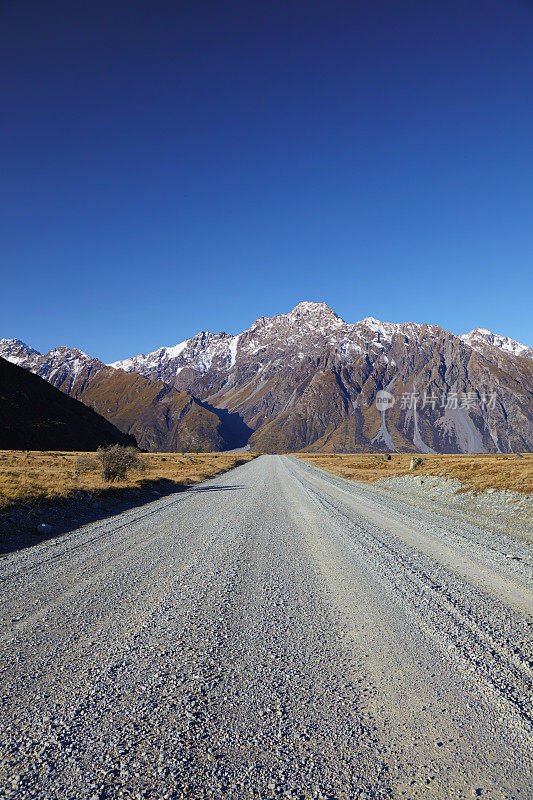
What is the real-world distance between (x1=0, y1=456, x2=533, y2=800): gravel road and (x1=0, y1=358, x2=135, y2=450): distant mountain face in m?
77.2

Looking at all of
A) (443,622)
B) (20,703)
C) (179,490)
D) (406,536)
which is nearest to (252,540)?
(406,536)

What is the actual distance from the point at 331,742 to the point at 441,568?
660 centimetres

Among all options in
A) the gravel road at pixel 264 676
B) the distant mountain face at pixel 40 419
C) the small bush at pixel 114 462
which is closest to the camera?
the gravel road at pixel 264 676

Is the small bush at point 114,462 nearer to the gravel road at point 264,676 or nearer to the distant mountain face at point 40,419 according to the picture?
the gravel road at point 264,676

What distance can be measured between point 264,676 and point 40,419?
10426cm

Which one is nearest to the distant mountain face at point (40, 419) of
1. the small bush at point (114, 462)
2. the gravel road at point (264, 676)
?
the small bush at point (114, 462)

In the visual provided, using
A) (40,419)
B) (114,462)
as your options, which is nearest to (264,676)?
(114,462)

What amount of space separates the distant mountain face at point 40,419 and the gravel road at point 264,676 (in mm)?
77205

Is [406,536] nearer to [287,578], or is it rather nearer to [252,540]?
[252,540]

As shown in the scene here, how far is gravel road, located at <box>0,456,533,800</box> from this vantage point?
3.26 m

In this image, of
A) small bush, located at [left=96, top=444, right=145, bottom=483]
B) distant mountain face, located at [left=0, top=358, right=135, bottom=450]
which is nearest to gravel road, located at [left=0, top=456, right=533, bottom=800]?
small bush, located at [left=96, top=444, right=145, bottom=483]

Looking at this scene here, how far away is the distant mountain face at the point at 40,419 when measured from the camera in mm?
85875

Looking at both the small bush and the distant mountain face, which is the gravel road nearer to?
the small bush

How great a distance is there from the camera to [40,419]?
9331cm
